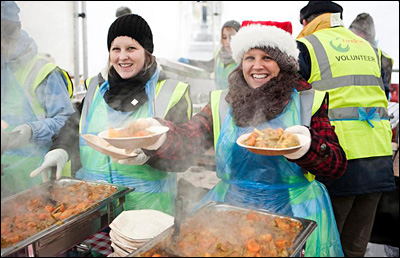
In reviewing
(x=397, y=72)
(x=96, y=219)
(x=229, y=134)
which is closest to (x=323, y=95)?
(x=229, y=134)

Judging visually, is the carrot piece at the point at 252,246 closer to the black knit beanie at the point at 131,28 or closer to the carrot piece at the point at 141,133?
the carrot piece at the point at 141,133

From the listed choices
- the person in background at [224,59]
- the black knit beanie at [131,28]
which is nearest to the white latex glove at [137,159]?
the black knit beanie at [131,28]

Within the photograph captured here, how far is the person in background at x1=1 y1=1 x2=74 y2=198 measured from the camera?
4.32 feet

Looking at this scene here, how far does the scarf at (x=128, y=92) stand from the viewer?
210 centimetres

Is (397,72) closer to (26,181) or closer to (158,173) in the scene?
(158,173)

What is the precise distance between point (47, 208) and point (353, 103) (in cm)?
202

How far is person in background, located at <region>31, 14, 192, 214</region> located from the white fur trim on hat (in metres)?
0.45

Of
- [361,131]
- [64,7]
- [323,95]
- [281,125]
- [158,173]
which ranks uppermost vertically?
[64,7]

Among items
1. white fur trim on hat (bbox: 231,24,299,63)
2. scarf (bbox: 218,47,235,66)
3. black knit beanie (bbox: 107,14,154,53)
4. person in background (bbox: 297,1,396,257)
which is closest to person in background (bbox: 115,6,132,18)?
black knit beanie (bbox: 107,14,154,53)

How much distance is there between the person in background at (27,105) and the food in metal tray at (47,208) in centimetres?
11

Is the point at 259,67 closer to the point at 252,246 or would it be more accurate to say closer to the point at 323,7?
the point at 252,246

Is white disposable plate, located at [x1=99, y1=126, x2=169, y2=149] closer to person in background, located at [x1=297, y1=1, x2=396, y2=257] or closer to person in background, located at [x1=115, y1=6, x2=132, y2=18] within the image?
person in background, located at [x1=115, y1=6, x2=132, y2=18]

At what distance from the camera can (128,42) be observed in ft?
6.61

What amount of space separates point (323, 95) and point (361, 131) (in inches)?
28.2
